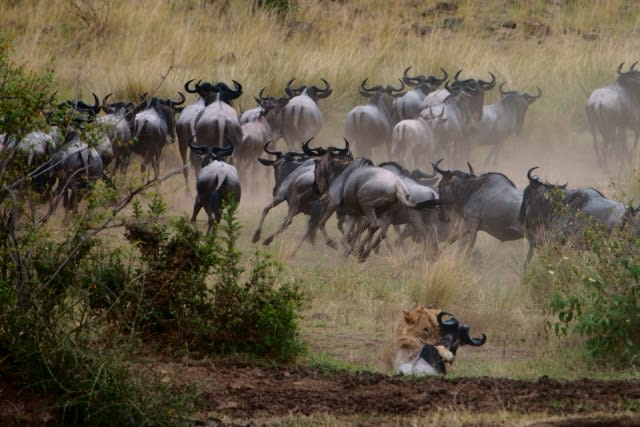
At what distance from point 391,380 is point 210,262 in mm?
1738

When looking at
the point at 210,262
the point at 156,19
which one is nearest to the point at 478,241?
the point at 210,262

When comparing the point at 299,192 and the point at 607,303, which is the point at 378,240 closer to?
the point at 299,192

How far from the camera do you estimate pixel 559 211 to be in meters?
12.0

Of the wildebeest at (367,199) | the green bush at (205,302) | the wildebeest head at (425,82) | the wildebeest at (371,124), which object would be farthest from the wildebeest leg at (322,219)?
the wildebeest head at (425,82)

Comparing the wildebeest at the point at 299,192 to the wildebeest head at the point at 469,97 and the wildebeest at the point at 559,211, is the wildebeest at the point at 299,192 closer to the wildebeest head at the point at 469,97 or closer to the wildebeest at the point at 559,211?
the wildebeest at the point at 559,211

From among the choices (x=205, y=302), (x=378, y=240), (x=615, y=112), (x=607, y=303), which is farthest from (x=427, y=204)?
(x=615, y=112)

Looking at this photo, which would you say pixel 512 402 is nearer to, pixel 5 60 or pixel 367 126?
pixel 5 60

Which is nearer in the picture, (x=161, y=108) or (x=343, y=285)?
(x=343, y=285)

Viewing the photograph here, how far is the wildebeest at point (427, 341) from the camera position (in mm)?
8930

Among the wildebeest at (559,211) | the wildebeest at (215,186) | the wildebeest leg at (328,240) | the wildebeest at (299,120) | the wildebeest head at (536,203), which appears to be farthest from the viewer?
the wildebeest at (299,120)

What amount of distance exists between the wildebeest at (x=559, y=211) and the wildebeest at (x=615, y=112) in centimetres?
843

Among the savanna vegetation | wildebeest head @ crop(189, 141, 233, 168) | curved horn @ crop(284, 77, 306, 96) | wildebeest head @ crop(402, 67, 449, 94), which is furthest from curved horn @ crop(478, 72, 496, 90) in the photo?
wildebeest head @ crop(189, 141, 233, 168)

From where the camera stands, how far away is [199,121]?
19234mm

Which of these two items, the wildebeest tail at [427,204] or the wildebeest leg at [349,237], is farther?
the wildebeest leg at [349,237]
